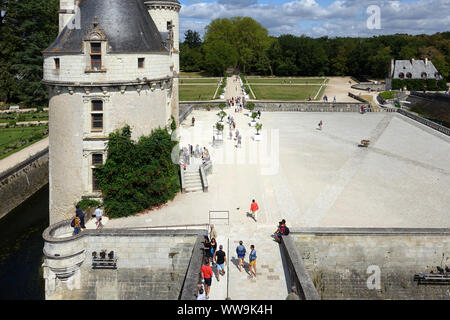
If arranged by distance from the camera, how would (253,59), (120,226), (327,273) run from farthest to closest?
(253,59) < (120,226) < (327,273)

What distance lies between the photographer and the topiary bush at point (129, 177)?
2142 cm

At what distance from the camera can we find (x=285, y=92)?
259 feet

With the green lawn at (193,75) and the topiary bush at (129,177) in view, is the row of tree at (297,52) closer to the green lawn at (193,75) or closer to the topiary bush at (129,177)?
the green lawn at (193,75)

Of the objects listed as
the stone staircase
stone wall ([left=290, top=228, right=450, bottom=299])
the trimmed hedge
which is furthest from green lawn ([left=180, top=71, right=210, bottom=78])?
stone wall ([left=290, top=228, right=450, bottom=299])

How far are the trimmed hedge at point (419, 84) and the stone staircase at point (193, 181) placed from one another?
67.2 metres

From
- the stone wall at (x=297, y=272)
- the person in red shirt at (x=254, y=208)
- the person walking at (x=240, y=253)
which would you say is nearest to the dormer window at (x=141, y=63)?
the person in red shirt at (x=254, y=208)

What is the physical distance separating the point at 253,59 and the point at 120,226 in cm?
10739

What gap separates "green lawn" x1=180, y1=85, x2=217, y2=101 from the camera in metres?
68.9

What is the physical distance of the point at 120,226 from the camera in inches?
791

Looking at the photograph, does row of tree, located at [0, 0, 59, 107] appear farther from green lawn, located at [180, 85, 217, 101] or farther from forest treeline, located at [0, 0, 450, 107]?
green lawn, located at [180, 85, 217, 101]

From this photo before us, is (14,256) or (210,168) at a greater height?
(210,168)

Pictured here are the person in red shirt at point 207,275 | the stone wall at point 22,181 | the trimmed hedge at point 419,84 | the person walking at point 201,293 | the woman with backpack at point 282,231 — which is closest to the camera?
the person walking at point 201,293

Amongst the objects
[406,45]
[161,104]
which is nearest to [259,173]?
[161,104]

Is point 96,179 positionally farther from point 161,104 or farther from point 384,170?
point 384,170
